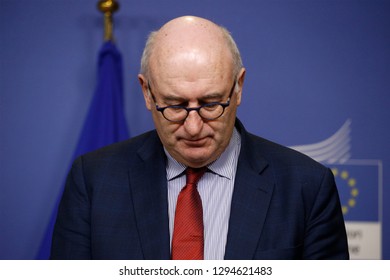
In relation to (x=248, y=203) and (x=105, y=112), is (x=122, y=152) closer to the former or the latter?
(x=248, y=203)

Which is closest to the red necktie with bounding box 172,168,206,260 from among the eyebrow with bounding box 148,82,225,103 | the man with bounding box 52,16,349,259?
the man with bounding box 52,16,349,259

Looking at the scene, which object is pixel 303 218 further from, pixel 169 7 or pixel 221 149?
pixel 169 7

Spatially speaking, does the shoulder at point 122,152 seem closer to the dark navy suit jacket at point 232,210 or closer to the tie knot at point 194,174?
the dark navy suit jacket at point 232,210

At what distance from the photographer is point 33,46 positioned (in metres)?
2.97

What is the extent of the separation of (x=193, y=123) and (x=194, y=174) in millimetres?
210

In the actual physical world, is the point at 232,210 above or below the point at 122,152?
below

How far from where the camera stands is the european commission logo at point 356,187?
2.94 metres

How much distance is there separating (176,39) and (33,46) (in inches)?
59.9

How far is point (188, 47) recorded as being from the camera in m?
1.63

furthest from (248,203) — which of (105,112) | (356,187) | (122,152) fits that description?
(356,187)

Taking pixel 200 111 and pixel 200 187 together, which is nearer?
pixel 200 111

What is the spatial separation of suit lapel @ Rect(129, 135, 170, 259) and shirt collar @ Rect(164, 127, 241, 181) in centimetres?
3

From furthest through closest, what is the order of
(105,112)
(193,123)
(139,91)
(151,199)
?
Result: (139,91) < (105,112) < (151,199) < (193,123)

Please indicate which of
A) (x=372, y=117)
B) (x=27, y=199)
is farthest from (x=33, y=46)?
(x=372, y=117)
